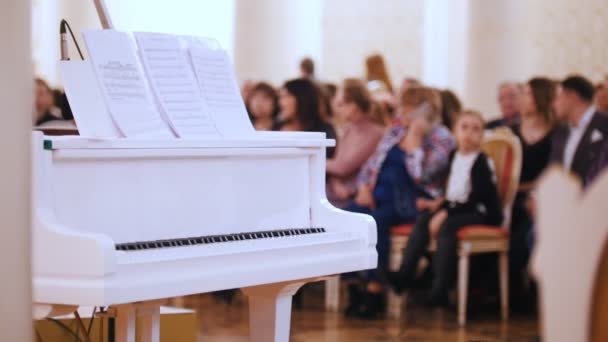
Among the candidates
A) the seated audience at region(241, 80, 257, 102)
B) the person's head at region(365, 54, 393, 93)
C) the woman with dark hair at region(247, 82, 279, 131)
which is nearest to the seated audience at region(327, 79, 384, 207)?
the woman with dark hair at region(247, 82, 279, 131)

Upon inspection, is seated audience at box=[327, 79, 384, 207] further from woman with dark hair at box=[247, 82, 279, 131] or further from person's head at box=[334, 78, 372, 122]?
woman with dark hair at box=[247, 82, 279, 131]

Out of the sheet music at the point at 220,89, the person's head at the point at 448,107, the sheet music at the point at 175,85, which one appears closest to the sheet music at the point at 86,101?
the sheet music at the point at 175,85

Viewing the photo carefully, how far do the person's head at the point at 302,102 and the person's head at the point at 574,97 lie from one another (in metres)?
1.57

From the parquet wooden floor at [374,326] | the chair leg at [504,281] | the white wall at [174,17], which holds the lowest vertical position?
the parquet wooden floor at [374,326]

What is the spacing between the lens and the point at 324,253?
3.70 m

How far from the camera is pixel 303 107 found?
22.9 feet

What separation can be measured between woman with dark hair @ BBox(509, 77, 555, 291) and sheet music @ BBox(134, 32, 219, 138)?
323 cm

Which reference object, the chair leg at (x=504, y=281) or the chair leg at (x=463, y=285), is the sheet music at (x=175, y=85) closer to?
the chair leg at (x=463, y=285)

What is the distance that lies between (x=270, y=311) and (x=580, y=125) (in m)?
2.39

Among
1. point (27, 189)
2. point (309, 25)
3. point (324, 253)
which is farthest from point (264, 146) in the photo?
point (309, 25)

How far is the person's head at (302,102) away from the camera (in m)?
6.99

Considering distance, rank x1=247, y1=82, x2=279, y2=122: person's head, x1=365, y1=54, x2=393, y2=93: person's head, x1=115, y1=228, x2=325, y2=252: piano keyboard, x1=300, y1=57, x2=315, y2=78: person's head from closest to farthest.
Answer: x1=115, y1=228, x2=325, y2=252: piano keyboard → x1=247, y1=82, x2=279, y2=122: person's head → x1=365, y1=54, x2=393, y2=93: person's head → x1=300, y1=57, x2=315, y2=78: person's head

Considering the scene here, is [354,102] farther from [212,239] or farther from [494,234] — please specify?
[212,239]

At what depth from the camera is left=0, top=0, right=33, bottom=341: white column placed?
5.60ft
